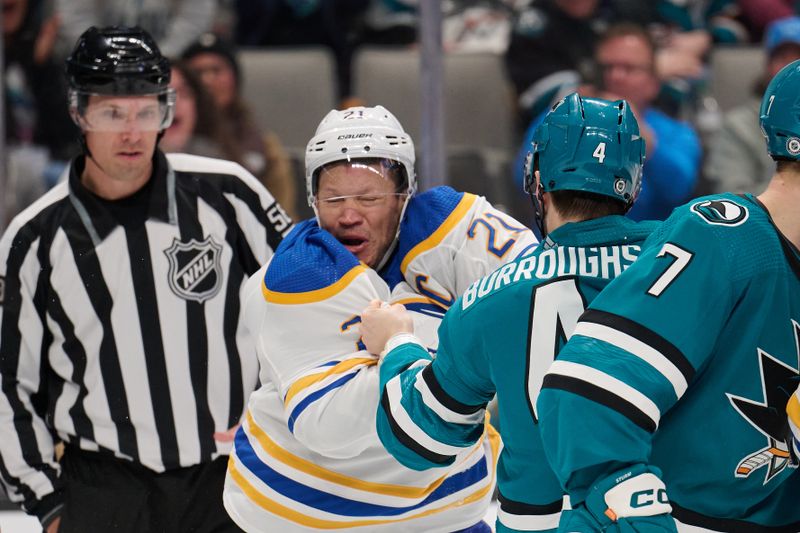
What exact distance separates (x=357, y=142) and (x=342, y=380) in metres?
0.44

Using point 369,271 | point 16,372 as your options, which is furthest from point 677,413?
point 16,372

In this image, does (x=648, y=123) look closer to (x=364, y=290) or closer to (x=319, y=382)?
(x=364, y=290)

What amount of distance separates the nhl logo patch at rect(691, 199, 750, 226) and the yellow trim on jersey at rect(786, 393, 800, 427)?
0.69 feet

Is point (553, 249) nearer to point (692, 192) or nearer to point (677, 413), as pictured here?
point (677, 413)

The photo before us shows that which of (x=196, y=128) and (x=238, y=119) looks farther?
(x=238, y=119)

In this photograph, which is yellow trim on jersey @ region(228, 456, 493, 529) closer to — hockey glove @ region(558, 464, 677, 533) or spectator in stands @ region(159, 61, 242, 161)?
hockey glove @ region(558, 464, 677, 533)

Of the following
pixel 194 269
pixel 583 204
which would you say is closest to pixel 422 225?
pixel 583 204

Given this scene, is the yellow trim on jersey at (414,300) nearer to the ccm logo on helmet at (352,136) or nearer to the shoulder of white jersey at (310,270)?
the shoulder of white jersey at (310,270)

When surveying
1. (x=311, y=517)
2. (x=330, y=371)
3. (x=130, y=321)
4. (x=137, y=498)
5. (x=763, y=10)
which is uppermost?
(x=763, y=10)

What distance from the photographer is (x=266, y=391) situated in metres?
2.21

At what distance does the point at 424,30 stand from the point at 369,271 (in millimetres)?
1767

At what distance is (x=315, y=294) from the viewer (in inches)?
79.3

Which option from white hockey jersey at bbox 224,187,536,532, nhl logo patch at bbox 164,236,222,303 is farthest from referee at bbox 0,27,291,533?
white hockey jersey at bbox 224,187,536,532

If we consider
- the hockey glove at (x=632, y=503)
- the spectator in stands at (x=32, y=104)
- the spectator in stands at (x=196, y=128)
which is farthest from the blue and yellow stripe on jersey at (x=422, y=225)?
the spectator in stands at (x=32, y=104)
